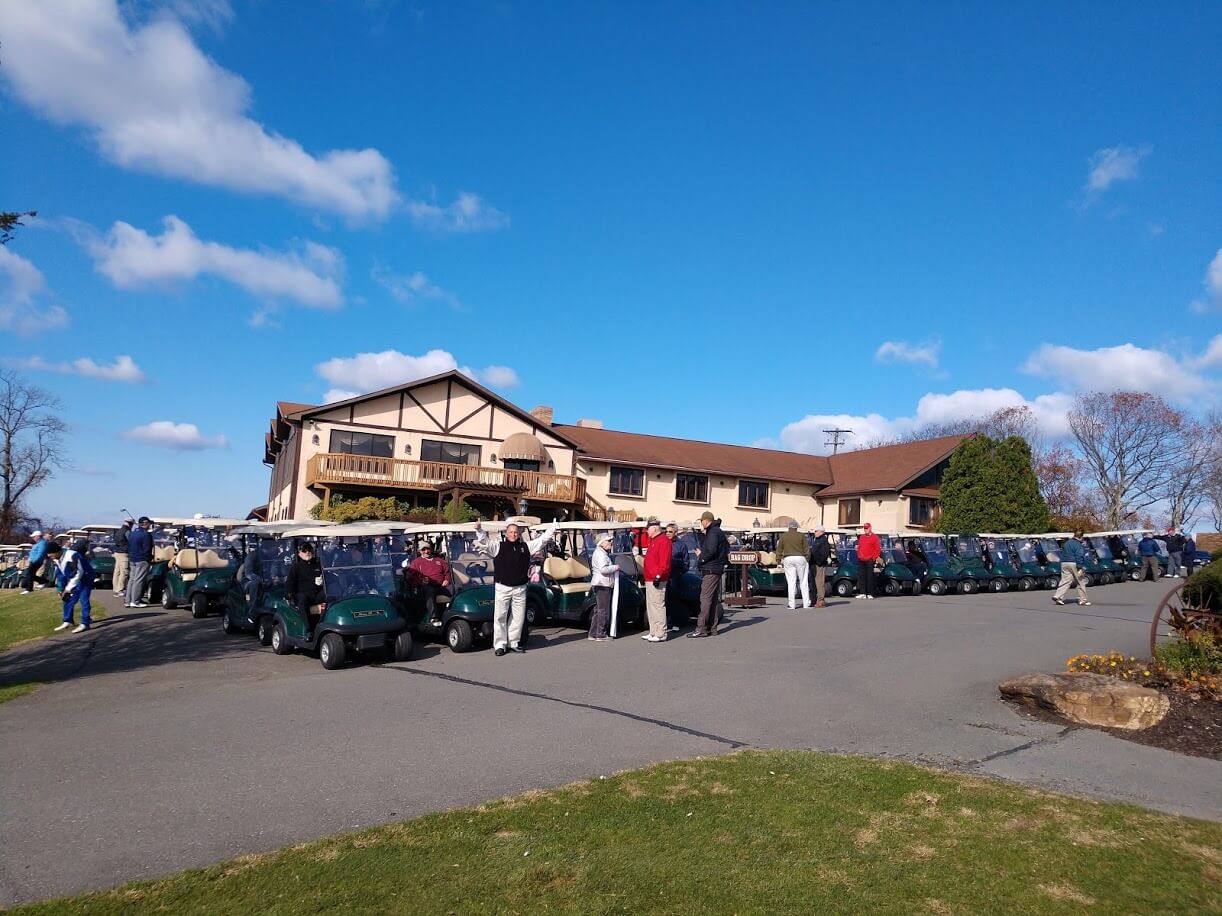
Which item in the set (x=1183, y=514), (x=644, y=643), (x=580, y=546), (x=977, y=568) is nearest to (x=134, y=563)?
(x=580, y=546)

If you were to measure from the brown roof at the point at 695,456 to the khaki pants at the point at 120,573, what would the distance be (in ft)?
71.3

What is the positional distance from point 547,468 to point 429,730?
3143 cm

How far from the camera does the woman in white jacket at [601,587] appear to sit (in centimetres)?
1408

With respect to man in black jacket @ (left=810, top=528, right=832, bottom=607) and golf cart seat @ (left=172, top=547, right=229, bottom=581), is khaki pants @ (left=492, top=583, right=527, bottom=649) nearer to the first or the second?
man in black jacket @ (left=810, top=528, right=832, bottom=607)

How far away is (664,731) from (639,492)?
3352 centimetres

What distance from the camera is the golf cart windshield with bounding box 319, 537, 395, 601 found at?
1233 centimetres

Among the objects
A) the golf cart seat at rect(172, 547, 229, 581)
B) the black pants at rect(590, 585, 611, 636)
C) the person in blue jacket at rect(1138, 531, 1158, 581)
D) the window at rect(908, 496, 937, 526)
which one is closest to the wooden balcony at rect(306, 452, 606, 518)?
the golf cart seat at rect(172, 547, 229, 581)

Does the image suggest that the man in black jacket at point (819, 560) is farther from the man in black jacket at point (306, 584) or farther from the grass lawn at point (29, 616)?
the grass lawn at point (29, 616)

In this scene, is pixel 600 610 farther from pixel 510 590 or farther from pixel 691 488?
pixel 691 488

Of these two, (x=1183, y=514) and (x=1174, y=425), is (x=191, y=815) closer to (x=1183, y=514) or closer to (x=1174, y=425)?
(x=1174, y=425)

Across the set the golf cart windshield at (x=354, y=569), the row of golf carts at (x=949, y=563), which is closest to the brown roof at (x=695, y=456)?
the row of golf carts at (x=949, y=563)

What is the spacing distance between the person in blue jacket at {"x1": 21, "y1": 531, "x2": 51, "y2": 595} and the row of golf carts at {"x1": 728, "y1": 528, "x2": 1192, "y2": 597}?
16.7m

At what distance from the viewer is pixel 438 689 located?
32.3ft

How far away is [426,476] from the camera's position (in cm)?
3559
